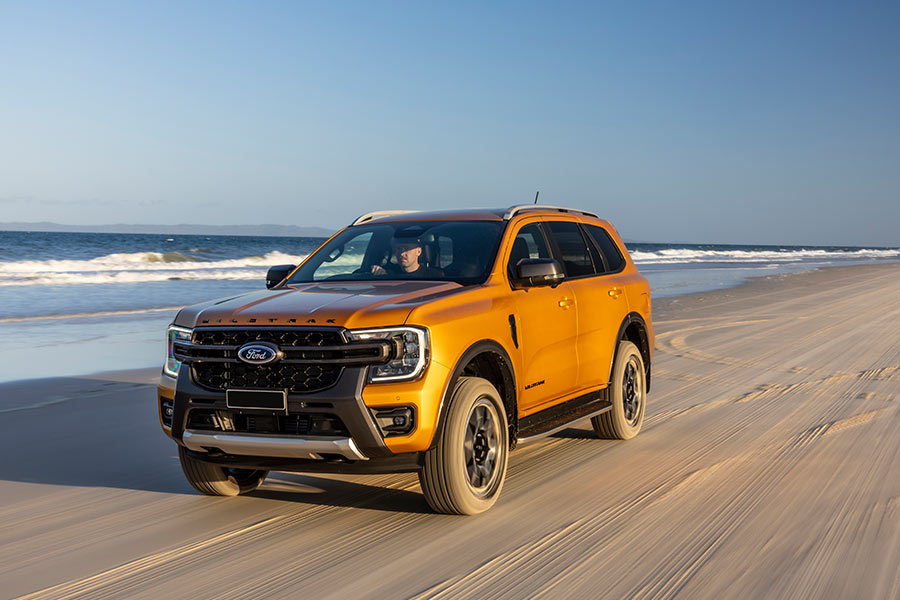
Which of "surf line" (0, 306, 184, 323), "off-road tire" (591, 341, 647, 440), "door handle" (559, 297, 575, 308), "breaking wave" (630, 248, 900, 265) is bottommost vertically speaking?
"breaking wave" (630, 248, 900, 265)

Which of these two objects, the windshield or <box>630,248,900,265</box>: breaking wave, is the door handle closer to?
the windshield

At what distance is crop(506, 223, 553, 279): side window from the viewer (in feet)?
20.2

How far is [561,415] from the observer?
6.47m

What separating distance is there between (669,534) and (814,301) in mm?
20199

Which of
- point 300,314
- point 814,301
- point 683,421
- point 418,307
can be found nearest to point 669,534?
point 418,307

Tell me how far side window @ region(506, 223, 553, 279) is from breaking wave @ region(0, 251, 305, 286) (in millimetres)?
27091

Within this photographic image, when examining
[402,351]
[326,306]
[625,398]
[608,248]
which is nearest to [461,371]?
[402,351]

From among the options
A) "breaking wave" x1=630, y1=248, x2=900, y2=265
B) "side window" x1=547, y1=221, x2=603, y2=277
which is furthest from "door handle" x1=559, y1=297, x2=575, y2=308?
"breaking wave" x1=630, y1=248, x2=900, y2=265

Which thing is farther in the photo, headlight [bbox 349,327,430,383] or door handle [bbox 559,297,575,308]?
door handle [bbox 559,297,575,308]

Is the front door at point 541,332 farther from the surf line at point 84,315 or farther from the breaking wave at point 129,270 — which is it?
the breaking wave at point 129,270

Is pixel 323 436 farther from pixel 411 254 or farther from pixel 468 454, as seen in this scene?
pixel 411 254

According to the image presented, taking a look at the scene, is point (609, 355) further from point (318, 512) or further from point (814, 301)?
point (814, 301)

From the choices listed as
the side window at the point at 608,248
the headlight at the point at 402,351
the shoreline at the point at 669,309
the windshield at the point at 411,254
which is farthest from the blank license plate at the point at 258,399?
the shoreline at the point at 669,309

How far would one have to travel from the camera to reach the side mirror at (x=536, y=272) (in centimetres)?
581
